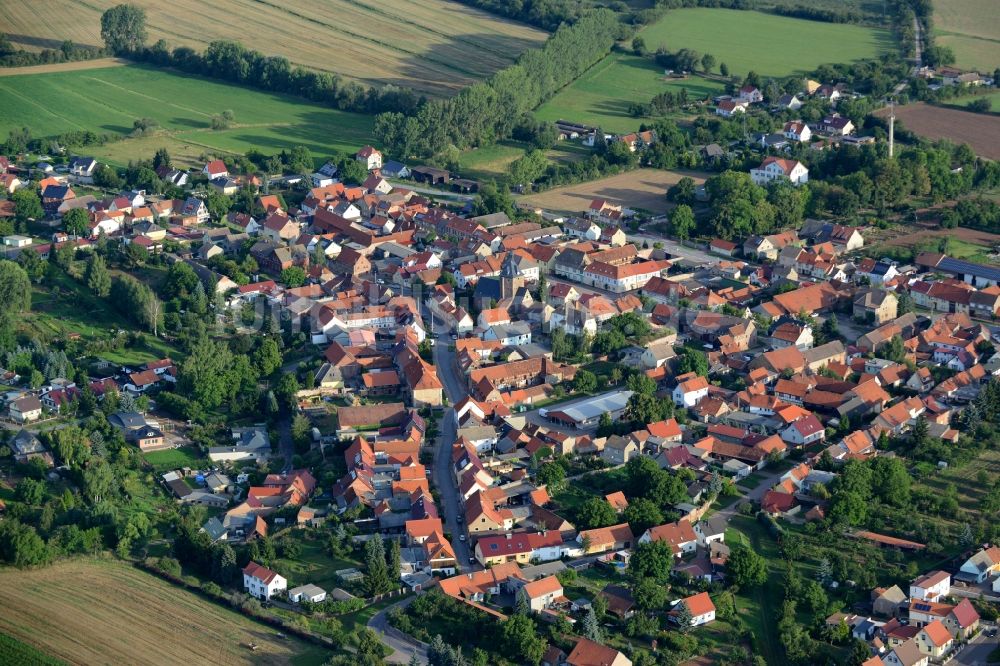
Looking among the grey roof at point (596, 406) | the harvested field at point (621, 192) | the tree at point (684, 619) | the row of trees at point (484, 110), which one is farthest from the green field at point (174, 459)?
the row of trees at point (484, 110)

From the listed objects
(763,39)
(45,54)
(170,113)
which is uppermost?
(763,39)

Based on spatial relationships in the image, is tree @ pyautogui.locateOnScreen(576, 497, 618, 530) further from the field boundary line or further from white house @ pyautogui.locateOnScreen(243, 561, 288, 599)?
the field boundary line

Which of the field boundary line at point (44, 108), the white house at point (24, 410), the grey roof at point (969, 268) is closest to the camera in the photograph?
the white house at point (24, 410)

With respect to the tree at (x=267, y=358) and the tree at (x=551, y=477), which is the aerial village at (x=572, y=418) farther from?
the tree at (x=267, y=358)

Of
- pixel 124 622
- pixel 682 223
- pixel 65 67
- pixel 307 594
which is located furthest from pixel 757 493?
pixel 65 67

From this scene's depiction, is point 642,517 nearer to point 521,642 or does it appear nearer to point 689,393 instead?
point 521,642

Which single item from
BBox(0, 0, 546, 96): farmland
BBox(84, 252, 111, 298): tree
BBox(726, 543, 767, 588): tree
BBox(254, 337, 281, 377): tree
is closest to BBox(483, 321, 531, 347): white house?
BBox(254, 337, 281, 377): tree

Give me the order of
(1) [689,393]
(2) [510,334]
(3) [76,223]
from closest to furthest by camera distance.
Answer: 1. (1) [689,393]
2. (2) [510,334]
3. (3) [76,223]
